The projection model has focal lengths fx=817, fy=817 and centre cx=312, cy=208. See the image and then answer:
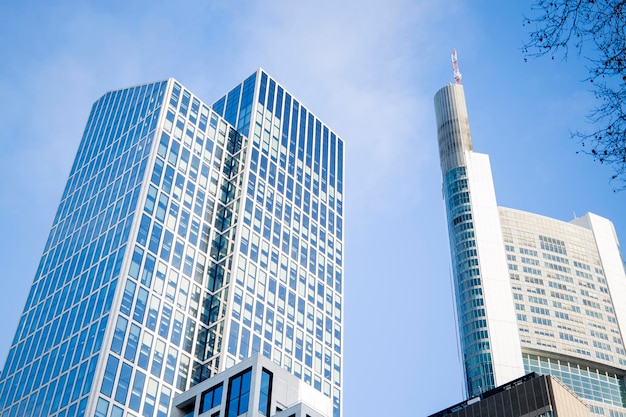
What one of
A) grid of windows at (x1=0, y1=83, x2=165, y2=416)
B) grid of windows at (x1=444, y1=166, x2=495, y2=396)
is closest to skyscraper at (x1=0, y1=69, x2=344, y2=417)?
grid of windows at (x1=0, y1=83, x2=165, y2=416)

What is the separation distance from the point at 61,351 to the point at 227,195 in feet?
145

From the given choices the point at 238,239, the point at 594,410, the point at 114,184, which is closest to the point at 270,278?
the point at 238,239

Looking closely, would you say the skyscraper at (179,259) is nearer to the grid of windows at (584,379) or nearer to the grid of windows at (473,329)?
the grid of windows at (473,329)

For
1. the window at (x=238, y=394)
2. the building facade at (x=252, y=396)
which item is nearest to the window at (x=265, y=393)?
the building facade at (x=252, y=396)

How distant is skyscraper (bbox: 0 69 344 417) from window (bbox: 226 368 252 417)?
31.5 metres

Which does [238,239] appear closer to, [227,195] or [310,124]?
[227,195]

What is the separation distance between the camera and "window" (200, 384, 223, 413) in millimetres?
75625

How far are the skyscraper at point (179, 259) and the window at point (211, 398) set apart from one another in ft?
90.4

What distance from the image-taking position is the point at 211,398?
76625 mm

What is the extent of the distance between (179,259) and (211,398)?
52122 millimetres

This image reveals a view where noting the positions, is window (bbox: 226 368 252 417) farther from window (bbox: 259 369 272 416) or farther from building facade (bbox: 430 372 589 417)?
building facade (bbox: 430 372 589 417)

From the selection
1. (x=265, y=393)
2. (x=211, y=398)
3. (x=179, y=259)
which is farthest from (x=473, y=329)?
(x=265, y=393)

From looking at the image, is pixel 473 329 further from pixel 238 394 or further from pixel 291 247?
pixel 238 394

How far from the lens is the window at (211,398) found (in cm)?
7562
